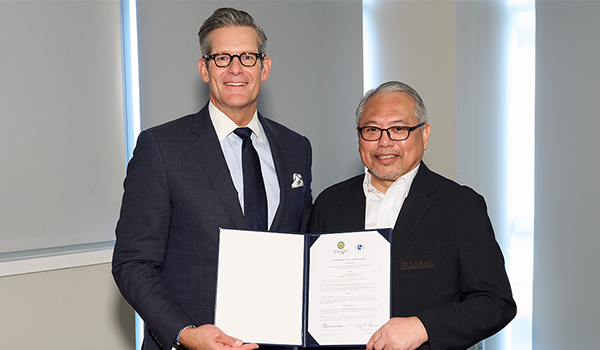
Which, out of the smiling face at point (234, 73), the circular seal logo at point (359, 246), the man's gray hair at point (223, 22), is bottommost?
the circular seal logo at point (359, 246)

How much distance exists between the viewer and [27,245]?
2631 mm

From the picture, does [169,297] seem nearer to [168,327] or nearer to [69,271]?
[168,327]

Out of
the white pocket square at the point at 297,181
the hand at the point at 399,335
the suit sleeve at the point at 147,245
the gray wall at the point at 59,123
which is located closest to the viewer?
the hand at the point at 399,335

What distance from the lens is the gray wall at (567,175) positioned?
312cm

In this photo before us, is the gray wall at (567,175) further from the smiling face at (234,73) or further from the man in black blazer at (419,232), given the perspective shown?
the smiling face at (234,73)

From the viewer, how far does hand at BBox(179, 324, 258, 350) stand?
1430mm

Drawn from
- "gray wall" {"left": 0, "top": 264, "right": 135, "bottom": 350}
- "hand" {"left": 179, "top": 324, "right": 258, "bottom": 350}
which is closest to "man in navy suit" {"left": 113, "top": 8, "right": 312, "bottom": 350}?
"hand" {"left": 179, "top": 324, "right": 258, "bottom": 350}

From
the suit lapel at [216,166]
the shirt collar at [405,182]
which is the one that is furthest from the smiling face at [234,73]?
the shirt collar at [405,182]

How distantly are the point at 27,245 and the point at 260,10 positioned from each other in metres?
2.13

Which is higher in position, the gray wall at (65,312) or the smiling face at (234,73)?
the smiling face at (234,73)

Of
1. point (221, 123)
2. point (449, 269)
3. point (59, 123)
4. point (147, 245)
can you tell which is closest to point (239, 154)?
point (221, 123)

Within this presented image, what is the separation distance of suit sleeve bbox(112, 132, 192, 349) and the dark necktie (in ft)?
0.84

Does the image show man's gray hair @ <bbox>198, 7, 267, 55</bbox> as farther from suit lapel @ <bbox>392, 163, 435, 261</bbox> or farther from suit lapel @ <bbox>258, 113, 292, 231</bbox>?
suit lapel @ <bbox>392, 163, 435, 261</bbox>

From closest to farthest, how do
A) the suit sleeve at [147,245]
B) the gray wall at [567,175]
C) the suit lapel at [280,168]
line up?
the suit sleeve at [147,245] < the suit lapel at [280,168] < the gray wall at [567,175]
